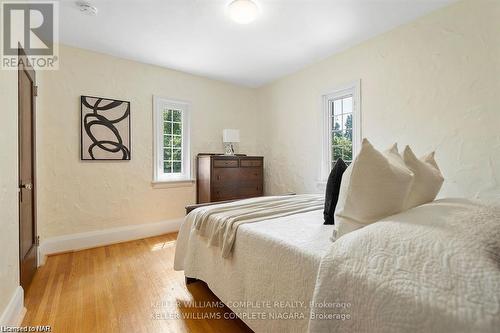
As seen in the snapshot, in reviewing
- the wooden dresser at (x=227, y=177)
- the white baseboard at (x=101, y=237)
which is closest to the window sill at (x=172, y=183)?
the wooden dresser at (x=227, y=177)

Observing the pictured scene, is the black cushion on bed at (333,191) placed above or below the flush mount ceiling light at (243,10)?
below

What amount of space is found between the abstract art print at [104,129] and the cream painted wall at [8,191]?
134 cm

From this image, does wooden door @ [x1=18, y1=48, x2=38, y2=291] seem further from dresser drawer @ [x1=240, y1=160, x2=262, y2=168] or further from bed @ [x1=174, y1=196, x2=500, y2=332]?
dresser drawer @ [x1=240, y1=160, x2=262, y2=168]

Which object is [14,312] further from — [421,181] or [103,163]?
[421,181]

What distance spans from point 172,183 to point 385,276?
11.3 ft

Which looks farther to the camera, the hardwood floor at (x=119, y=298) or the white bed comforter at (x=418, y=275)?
the hardwood floor at (x=119, y=298)

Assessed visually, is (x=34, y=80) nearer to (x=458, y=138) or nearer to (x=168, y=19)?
(x=168, y=19)

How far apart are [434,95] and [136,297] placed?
3320 millimetres

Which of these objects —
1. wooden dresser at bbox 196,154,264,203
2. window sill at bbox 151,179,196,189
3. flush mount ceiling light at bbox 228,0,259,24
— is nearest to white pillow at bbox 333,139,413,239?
flush mount ceiling light at bbox 228,0,259,24

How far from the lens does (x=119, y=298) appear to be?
6.11 feet

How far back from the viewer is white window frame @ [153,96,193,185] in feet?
11.8

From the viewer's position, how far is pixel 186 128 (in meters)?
3.96

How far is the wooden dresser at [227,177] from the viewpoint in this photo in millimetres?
3627

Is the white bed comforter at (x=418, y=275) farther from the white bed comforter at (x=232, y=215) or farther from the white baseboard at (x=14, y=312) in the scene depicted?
the white baseboard at (x=14, y=312)
